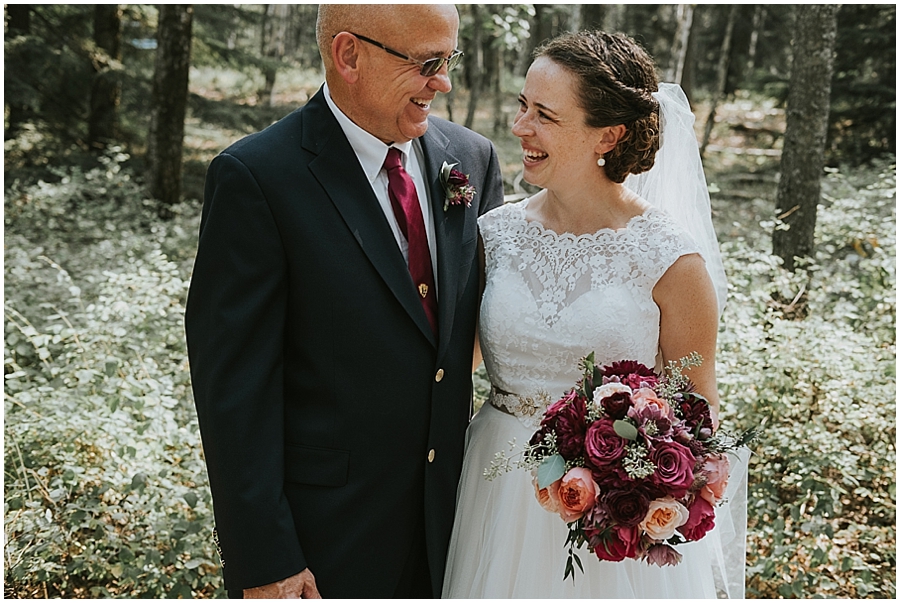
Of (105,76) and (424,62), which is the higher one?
(424,62)

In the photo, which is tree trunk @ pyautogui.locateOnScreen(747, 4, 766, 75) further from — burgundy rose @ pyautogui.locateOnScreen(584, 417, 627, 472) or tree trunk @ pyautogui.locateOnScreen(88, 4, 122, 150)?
burgundy rose @ pyautogui.locateOnScreen(584, 417, 627, 472)

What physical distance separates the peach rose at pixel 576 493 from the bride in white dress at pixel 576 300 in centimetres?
57

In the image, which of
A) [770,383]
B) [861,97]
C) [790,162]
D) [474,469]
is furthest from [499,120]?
[474,469]

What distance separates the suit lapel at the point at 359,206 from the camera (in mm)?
2312

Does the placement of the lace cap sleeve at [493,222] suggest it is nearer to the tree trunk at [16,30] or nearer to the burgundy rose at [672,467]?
the burgundy rose at [672,467]

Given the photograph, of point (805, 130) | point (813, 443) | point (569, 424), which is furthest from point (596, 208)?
point (805, 130)

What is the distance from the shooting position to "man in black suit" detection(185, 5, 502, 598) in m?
2.24

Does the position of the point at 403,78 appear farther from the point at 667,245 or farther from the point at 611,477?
the point at 611,477

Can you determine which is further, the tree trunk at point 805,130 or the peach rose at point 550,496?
the tree trunk at point 805,130

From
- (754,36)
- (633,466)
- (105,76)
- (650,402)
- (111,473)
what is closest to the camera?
(633,466)

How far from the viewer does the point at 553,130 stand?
2662mm

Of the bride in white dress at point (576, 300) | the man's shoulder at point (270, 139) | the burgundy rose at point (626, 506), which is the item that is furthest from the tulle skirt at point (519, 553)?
the man's shoulder at point (270, 139)

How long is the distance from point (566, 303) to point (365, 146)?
85 centimetres

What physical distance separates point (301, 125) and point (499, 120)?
15.9 meters
